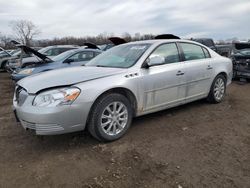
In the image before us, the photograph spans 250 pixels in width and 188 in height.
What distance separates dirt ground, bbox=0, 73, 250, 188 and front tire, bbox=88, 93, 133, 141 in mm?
150

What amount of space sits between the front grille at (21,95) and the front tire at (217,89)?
380 cm

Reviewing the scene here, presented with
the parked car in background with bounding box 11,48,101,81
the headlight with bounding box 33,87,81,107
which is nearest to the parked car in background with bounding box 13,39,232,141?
the headlight with bounding box 33,87,81,107

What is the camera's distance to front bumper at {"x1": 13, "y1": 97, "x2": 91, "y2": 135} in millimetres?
3305

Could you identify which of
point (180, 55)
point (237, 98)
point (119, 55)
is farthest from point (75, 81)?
point (237, 98)

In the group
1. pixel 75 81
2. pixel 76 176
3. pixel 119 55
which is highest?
pixel 119 55

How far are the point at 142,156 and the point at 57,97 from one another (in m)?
1.34

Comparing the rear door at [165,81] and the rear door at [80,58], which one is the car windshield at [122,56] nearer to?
the rear door at [165,81]

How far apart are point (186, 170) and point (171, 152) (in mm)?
476

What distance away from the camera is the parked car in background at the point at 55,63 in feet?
24.8

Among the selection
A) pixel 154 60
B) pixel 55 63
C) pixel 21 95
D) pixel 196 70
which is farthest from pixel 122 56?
pixel 55 63

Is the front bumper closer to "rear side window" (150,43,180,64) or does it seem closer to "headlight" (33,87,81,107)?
"headlight" (33,87,81,107)

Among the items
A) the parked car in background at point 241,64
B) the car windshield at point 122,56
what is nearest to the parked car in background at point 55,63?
the car windshield at point 122,56

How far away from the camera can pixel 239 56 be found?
8.55 m

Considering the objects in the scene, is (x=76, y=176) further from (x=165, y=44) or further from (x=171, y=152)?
(x=165, y=44)
